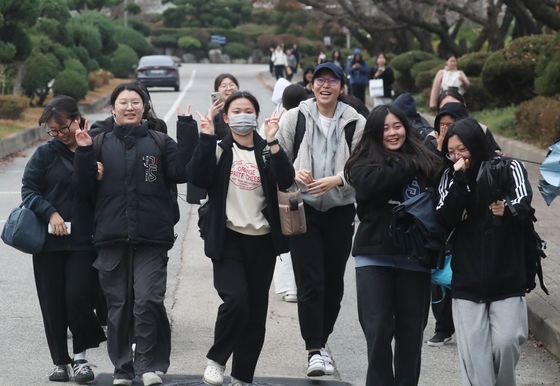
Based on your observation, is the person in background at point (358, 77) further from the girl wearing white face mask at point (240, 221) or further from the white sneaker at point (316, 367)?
the girl wearing white face mask at point (240, 221)

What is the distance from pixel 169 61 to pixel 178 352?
40095 mm

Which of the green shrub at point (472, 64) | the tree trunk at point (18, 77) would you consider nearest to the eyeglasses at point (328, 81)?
the green shrub at point (472, 64)

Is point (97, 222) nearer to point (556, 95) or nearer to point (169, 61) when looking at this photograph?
point (556, 95)

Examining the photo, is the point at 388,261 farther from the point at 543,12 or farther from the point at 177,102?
the point at 177,102

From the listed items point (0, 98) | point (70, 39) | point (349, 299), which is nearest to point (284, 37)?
point (70, 39)

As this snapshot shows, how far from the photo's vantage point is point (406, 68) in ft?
120

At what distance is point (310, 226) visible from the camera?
7.42 metres

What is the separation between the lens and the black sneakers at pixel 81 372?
720 centimetres

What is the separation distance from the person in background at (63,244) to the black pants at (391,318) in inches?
69.4

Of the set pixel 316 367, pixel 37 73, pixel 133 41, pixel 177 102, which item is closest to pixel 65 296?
pixel 316 367

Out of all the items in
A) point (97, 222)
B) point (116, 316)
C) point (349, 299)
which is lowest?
point (349, 299)

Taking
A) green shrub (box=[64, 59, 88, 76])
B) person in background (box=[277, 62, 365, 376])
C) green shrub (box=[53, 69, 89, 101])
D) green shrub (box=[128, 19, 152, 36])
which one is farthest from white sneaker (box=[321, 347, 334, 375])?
green shrub (box=[128, 19, 152, 36])

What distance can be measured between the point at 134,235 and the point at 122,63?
49363 mm

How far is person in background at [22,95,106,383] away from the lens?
715 centimetres
